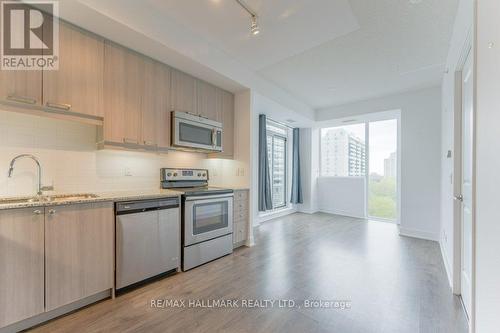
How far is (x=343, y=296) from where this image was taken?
6.90 feet

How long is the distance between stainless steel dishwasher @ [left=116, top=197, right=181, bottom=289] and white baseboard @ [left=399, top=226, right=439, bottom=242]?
4.15 meters

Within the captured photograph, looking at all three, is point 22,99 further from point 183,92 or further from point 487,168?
point 487,168

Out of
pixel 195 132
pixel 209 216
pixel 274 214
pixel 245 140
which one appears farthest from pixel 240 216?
pixel 274 214

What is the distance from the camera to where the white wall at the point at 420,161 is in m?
3.93

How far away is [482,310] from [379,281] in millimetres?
1314

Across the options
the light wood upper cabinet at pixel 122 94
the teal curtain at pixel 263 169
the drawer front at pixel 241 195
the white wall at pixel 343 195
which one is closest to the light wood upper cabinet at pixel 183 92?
the light wood upper cabinet at pixel 122 94

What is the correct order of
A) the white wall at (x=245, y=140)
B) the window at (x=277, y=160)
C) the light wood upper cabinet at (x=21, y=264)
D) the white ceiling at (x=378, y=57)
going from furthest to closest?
the window at (x=277, y=160)
the white wall at (x=245, y=140)
the white ceiling at (x=378, y=57)
the light wood upper cabinet at (x=21, y=264)

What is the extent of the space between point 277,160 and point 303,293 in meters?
4.00

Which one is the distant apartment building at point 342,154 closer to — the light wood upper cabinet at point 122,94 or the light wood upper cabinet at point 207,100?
the light wood upper cabinet at point 207,100

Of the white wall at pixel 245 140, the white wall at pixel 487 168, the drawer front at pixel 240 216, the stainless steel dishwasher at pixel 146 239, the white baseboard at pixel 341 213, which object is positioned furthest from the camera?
the white baseboard at pixel 341 213

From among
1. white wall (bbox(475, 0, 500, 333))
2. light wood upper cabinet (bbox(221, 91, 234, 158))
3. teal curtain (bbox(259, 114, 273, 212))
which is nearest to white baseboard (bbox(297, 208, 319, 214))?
teal curtain (bbox(259, 114, 273, 212))

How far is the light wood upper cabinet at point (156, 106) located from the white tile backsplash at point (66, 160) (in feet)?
1.18

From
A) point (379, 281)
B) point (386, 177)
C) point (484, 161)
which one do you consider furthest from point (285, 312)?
point (386, 177)

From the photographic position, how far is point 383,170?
531 cm
